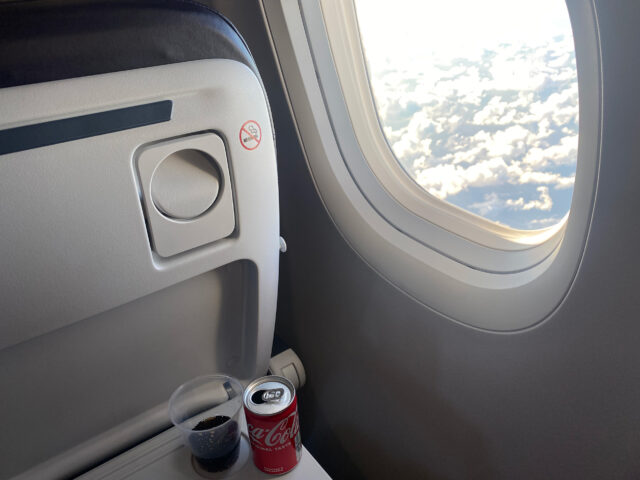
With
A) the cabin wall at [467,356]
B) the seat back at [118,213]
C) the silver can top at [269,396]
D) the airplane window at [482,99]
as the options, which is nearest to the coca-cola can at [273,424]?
the silver can top at [269,396]

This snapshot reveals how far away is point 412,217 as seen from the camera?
997 millimetres

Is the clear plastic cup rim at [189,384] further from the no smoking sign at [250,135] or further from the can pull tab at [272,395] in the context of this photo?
the no smoking sign at [250,135]

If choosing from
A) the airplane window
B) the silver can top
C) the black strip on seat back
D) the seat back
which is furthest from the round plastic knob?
the airplane window

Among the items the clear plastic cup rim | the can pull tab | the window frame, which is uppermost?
the window frame

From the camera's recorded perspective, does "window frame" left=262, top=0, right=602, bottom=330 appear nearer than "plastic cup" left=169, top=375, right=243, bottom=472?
Yes

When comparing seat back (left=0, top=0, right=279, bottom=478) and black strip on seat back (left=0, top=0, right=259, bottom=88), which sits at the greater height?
black strip on seat back (left=0, top=0, right=259, bottom=88)

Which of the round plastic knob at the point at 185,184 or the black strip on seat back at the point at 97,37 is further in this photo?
the round plastic knob at the point at 185,184

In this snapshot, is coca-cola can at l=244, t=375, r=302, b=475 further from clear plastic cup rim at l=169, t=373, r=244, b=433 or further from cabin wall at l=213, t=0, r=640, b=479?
cabin wall at l=213, t=0, r=640, b=479

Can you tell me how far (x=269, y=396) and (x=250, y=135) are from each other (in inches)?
17.0

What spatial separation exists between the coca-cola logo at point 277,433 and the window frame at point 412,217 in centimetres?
33

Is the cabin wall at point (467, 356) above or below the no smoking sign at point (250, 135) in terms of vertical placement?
below

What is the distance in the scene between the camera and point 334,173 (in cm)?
105

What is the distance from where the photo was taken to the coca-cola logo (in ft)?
2.53

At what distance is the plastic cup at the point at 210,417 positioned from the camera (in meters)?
0.82
